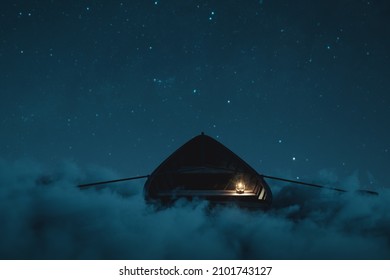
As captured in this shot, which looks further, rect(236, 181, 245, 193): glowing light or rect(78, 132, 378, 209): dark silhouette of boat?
rect(236, 181, 245, 193): glowing light

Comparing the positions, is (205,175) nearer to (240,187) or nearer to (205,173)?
(205,173)

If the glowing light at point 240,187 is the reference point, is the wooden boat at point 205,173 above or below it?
above

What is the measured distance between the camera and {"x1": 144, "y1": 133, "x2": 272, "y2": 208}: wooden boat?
23.6 feet

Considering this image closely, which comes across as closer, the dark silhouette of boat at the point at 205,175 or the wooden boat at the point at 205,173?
the dark silhouette of boat at the point at 205,175

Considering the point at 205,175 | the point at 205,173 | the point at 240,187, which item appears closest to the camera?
the point at 240,187

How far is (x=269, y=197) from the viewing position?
6.48m

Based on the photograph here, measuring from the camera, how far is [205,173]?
788 centimetres

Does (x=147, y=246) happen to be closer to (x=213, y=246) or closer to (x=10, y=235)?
(x=213, y=246)

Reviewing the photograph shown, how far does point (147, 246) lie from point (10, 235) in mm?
2268

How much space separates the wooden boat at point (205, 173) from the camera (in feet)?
23.6

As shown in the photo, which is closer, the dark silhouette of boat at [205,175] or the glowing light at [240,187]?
the dark silhouette of boat at [205,175]

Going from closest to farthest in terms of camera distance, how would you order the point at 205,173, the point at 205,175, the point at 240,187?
the point at 240,187 → the point at 205,173 → the point at 205,175

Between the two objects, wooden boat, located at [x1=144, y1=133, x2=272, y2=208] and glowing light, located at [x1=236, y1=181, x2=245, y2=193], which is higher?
wooden boat, located at [x1=144, y1=133, x2=272, y2=208]

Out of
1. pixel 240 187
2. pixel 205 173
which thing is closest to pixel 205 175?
pixel 205 173
